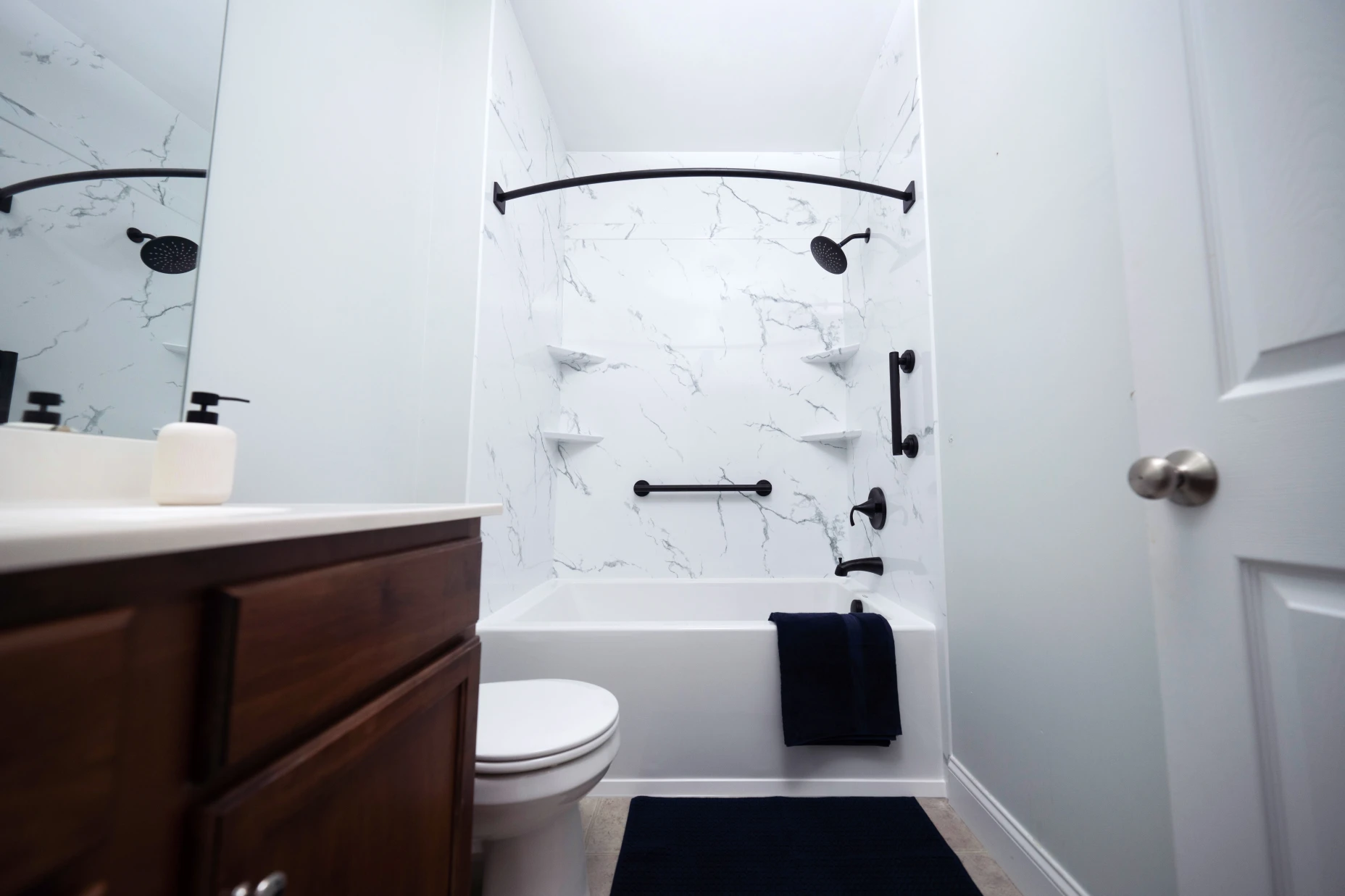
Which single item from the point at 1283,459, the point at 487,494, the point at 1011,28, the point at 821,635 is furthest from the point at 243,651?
the point at 1011,28

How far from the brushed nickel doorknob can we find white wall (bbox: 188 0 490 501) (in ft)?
4.67

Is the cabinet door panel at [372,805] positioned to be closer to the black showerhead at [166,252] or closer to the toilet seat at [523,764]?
the toilet seat at [523,764]

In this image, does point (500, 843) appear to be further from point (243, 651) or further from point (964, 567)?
point (964, 567)

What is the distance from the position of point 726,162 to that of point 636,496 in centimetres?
177

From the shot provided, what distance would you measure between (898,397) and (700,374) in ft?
3.41

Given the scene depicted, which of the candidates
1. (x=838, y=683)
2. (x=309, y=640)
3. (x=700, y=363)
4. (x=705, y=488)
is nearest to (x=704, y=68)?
(x=700, y=363)

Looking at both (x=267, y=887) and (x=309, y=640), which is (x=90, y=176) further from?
(x=267, y=887)

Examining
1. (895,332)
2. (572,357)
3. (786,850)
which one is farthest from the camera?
(572,357)

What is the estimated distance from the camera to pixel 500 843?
1.09 m

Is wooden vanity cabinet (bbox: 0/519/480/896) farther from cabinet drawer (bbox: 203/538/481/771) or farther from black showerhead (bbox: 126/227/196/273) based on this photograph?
black showerhead (bbox: 126/227/196/273)

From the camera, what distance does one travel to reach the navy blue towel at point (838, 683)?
1530 millimetres

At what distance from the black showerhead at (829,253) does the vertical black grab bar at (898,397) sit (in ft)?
1.81

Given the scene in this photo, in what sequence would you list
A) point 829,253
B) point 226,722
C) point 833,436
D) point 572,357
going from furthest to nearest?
point 572,357
point 833,436
point 829,253
point 226,722

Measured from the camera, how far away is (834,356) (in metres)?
2.50
